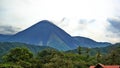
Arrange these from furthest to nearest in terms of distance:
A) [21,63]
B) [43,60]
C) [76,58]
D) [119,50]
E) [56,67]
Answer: [76,58], [43,60], [119,50], [21,63], [56,67]

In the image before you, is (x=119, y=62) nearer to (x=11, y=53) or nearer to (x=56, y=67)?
(x=56, y=67)

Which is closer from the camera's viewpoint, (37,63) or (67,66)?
(67,66)

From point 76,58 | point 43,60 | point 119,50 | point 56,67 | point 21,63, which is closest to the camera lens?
point 56,67

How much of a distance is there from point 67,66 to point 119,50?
92.6ft

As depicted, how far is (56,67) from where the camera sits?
307 feet

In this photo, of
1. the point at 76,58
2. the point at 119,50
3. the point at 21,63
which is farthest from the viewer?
the point at 76,58

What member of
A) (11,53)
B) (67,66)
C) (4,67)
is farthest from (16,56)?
(67,66)

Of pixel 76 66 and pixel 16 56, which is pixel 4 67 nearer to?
pixel 16 56

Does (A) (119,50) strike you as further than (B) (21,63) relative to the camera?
Yes

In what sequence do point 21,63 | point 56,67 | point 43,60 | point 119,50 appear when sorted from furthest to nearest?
point 43,60, point 119,50, point 21,63, point 56,67

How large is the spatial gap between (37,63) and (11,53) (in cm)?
1601

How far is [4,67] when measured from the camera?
314ft

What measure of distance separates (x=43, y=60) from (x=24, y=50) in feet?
29.7

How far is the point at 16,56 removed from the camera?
389 feet
